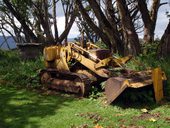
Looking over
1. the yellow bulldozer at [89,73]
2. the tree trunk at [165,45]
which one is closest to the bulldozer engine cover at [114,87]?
the yellow bulldozer at [89,73]

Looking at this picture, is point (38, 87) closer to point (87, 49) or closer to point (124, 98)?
point (87, 49)

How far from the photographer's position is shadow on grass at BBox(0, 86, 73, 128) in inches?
383

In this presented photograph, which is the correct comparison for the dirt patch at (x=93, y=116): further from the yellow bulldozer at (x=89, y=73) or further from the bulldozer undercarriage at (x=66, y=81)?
the bulldozer undercarriage at (x=66, y=81)

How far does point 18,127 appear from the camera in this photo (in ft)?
30.7

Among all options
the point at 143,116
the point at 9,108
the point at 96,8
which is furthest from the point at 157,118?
the point at 96,8

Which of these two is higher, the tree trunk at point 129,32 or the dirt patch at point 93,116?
the tree trunk at point 129,32

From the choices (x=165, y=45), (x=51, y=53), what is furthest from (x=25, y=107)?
(x=165, y=45)

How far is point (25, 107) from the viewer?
36.3 ft

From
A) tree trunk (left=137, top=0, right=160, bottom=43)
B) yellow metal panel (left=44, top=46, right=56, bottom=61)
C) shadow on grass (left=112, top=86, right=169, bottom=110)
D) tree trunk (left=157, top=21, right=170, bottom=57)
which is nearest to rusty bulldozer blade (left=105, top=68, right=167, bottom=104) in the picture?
shadow on grass (left=112, top=86, right=169, bottom=110)

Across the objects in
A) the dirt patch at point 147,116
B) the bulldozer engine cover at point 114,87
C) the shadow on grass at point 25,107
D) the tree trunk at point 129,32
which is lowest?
the dirt patch at point 147,116

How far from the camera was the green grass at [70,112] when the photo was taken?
9172 millimetres

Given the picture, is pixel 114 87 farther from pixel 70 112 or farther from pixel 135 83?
pixel 70 112

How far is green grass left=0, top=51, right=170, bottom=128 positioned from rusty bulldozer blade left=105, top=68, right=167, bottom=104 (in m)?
0.29

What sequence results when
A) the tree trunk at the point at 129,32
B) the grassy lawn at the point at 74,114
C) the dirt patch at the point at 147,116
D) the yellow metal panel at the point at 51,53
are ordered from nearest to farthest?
the grassy lawn at the point at 74,114 → the dirt patch at the point at 147,116 → the yellow metal panel at the point at 51,53 → the tree trunk at the point at 129,32
